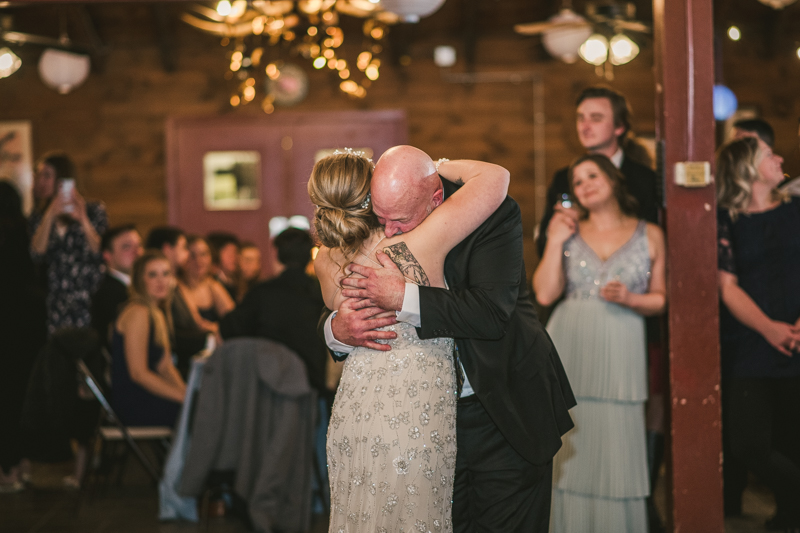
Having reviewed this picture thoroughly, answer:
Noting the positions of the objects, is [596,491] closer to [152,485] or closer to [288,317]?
[288,317]

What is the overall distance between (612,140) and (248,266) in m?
3.11

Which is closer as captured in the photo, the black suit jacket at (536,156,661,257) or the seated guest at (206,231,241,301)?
the black suit jacket at (536,156,661,257)

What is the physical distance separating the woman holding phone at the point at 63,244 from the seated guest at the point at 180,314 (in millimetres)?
389

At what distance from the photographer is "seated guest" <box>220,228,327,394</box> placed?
3.75 m

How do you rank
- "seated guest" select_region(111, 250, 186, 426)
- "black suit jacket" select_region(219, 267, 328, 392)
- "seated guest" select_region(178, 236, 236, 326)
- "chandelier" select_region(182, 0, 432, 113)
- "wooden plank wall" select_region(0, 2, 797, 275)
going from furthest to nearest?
1. "wooden plank wall" select_region(0, 2, 797, 275)
2. "seated guest" select_region(178, 236, 236, 326)
3. "chandelier" select_region(182, 0, 432, 113)
4. "seated guest" select_region(111, 250, 186, 426)
5. "black suit jacket" select_region(219, 267, 328, 392)

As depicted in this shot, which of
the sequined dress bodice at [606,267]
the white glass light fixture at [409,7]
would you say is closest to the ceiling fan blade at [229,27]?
the white glass light fixture at [409,7]

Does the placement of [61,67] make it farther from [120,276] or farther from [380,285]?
[380,285]

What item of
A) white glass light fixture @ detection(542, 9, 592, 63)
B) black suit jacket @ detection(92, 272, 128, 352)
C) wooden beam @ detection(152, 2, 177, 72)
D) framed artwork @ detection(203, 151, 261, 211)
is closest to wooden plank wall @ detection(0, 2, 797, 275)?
wooden beam @ detection(152, 2, 177, 72)

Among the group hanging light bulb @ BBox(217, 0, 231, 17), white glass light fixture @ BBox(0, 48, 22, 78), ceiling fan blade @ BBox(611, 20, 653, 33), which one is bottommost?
ceiling fan blade @ BBox(611, 20, 653, 33)

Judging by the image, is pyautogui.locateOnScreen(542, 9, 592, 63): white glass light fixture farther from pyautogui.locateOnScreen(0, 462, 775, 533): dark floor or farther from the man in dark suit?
pyautogui.locateOnScreen(0, 462, 775, 533): dark floor

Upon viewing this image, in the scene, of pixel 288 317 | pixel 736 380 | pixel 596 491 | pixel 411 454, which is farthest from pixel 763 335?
pixel 288 317

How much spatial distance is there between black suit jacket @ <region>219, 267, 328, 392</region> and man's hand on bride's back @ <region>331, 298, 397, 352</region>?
1885mm

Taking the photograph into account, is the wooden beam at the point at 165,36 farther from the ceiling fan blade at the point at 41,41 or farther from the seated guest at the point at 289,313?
the seated guest at the point at 289,313

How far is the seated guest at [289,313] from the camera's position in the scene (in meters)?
3.75
